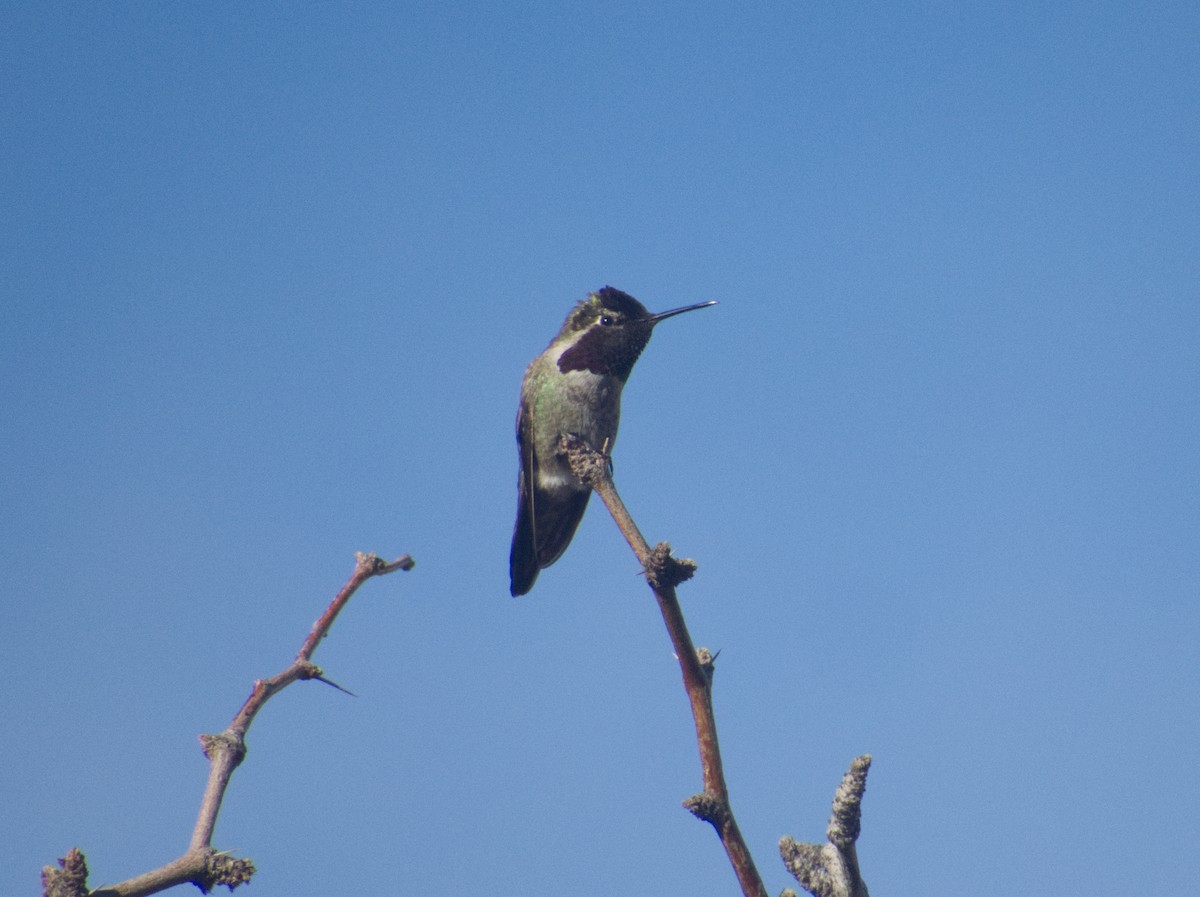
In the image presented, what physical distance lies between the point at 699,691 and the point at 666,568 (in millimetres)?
408

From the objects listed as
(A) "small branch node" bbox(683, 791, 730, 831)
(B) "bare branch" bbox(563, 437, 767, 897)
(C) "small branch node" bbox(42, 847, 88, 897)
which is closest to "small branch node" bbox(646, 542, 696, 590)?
(B) "bare branch" bbox(563, 437, 767, 897)

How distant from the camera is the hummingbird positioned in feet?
26.0

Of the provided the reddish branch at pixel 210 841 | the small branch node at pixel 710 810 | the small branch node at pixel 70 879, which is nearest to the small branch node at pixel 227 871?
the reddish branch at pixel 210 841

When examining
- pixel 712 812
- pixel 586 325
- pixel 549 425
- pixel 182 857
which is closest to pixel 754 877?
pixel 712 812

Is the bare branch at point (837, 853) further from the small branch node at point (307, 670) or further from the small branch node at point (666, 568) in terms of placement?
the small branch node at point (307, 670)

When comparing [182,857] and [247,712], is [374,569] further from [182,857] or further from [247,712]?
[182,857]

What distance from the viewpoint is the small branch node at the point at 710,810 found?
2125mm

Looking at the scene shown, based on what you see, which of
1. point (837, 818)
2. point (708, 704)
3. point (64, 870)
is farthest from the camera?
point (708, 704)

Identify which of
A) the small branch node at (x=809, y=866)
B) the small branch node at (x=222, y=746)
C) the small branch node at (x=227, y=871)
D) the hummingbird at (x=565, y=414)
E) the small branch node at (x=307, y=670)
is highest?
the hummingbird at (x=565, y=414)

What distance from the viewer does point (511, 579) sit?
816 cm

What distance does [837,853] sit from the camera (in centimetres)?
205

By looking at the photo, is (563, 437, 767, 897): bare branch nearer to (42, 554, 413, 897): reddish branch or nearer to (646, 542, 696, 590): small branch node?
(646, 542, 696, 590): small branch node

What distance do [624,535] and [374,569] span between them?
0.62m

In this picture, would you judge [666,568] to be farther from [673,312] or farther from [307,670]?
Result: [673,312]
